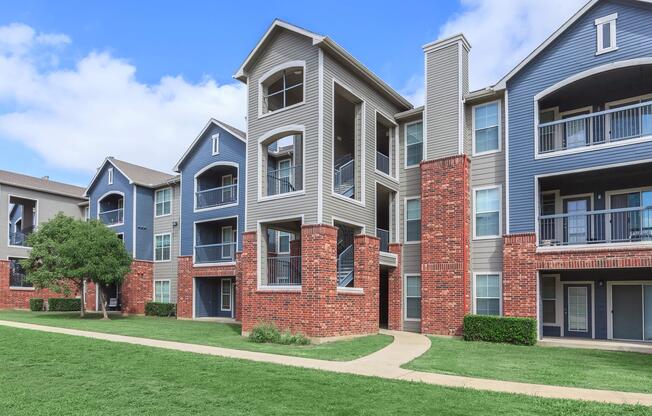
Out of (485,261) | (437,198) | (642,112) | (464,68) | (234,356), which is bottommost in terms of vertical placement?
(234,356)

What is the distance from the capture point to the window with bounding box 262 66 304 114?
18562 mm

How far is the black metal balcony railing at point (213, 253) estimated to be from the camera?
2684 cm

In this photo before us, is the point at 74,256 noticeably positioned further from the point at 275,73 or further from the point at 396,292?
the point at 396,292

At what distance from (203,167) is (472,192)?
15037 millimetres

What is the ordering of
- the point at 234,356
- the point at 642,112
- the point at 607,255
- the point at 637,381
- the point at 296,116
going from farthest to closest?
the point at 296,116 < the point at 642,112 < the point at 607,255 < the point at 234,356 < the point at 637,381

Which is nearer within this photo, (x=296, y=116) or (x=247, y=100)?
(x=296, y=116)

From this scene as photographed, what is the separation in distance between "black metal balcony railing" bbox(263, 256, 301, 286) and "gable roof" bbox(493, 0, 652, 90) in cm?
994

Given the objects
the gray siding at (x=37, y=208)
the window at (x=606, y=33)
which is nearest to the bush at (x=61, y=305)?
the gray siding at (x=37, y=208)

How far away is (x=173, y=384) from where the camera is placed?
870cm

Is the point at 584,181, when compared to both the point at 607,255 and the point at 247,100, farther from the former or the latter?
the point at 247,100

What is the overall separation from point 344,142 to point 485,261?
Result: 8.55 m

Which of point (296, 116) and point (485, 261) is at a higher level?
point (296, 116)

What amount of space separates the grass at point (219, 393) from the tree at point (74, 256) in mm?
14354

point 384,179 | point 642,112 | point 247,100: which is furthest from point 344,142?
point 642,112
